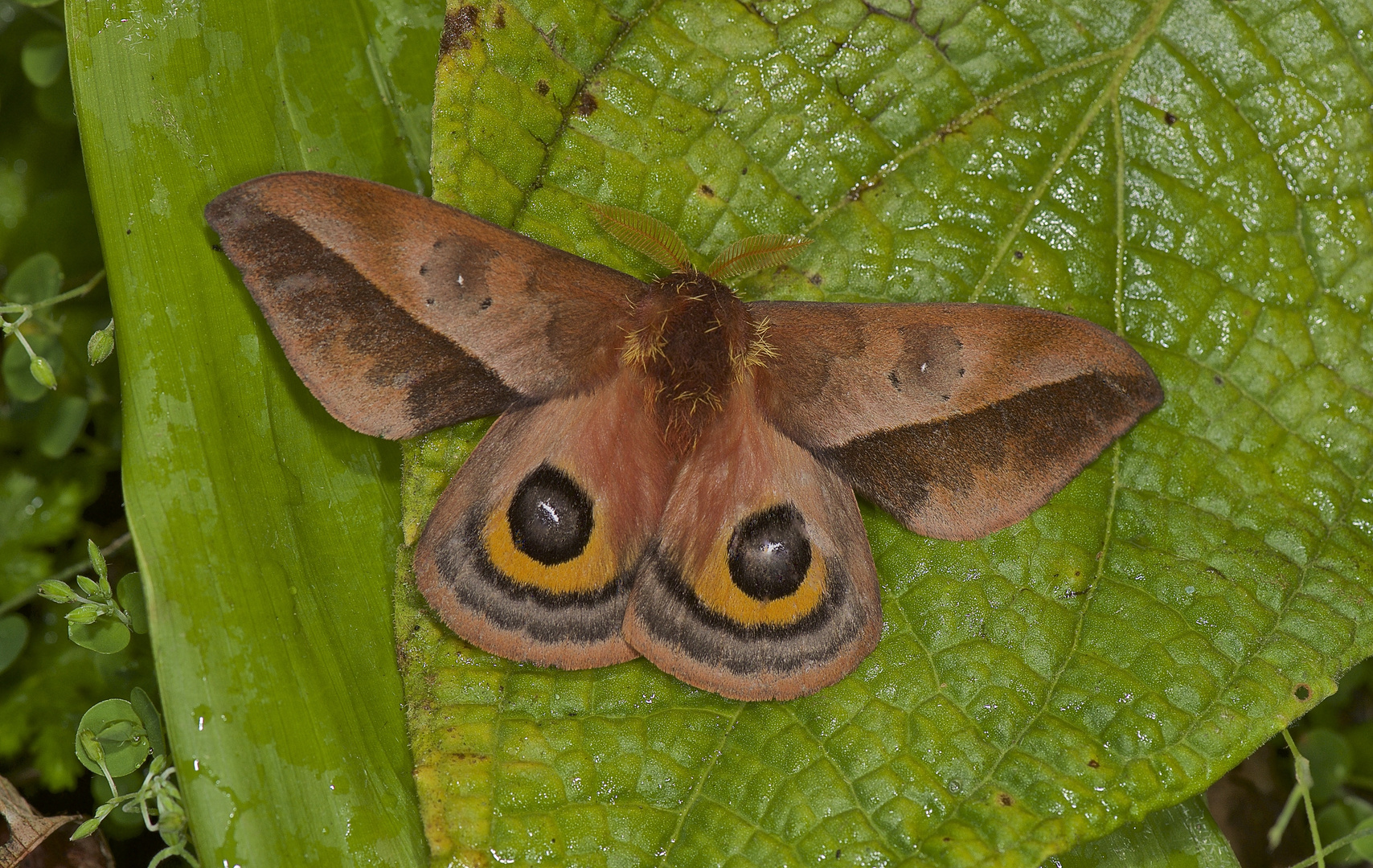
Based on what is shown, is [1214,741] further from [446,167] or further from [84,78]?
[84,78]

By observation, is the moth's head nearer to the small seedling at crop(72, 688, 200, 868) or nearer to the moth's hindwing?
the moth's hindwing

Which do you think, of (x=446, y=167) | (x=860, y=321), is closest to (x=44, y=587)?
(x=446, y=167)

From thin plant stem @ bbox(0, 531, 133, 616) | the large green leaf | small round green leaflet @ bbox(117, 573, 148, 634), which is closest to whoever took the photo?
the large green leaf

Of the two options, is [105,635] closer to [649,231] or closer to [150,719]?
[150,719]

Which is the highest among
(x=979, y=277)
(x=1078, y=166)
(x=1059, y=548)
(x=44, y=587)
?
(x=1078, y=166)

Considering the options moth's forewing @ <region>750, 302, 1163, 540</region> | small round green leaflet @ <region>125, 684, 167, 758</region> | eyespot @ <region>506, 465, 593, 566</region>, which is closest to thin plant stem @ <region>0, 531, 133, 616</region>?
small round green leaflet @ <region>125, 684, 167, 758</region>

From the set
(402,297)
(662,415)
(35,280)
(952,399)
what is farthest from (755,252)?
(35,280)
